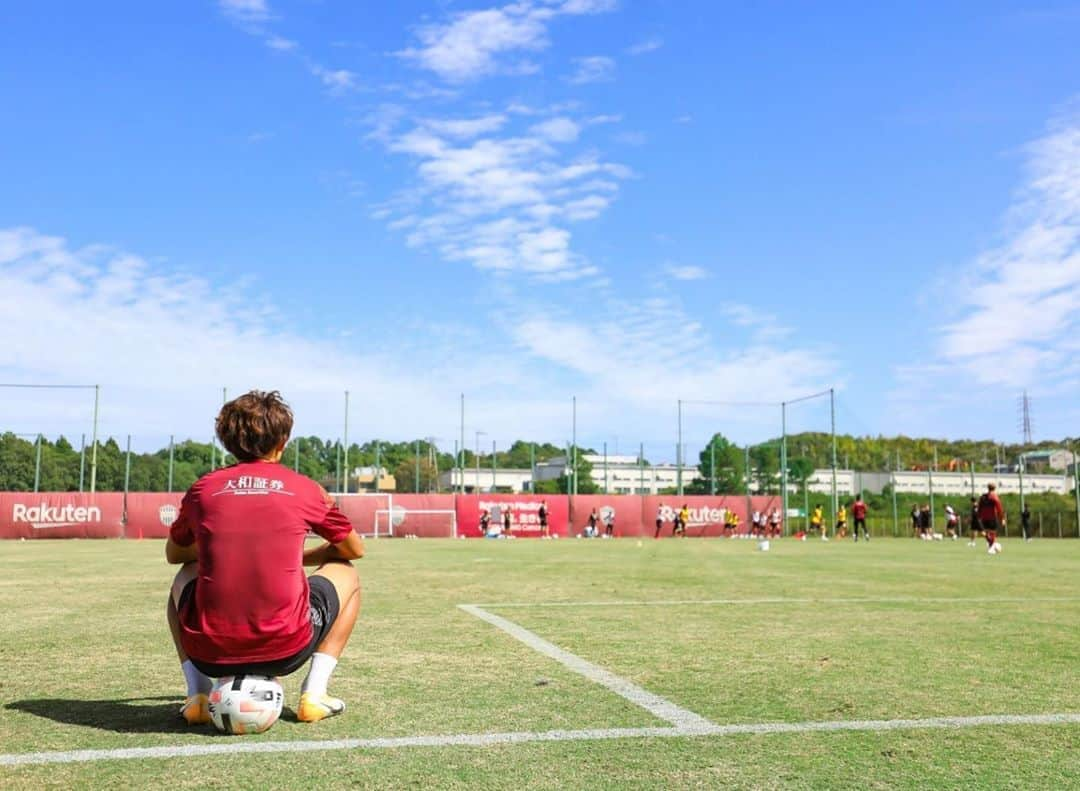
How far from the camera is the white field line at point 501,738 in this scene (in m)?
3.56

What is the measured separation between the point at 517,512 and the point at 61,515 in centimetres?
1831

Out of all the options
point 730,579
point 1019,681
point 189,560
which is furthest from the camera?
point 730,579

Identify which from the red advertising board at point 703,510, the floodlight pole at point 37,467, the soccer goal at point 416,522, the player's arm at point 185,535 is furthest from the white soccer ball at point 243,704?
the red advertising board at point 703,510

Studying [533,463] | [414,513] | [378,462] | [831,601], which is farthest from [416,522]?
[831,601]

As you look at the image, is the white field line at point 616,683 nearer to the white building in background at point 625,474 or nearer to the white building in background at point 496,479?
the white building in background at point 625,474

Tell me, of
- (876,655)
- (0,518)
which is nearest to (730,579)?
(876,655)

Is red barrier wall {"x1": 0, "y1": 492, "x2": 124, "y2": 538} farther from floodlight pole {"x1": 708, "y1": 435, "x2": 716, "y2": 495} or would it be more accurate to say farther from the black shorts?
the black shorts

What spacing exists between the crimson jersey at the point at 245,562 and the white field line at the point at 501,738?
36 cm

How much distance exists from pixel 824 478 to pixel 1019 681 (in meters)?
49.5

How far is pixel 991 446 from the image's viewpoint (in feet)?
492

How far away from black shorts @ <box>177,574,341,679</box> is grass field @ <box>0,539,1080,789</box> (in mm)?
249

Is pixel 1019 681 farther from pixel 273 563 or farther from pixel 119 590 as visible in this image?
pixel 119 590

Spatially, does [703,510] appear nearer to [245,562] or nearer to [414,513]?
[414,513]

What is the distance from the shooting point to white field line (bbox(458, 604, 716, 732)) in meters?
4.20
